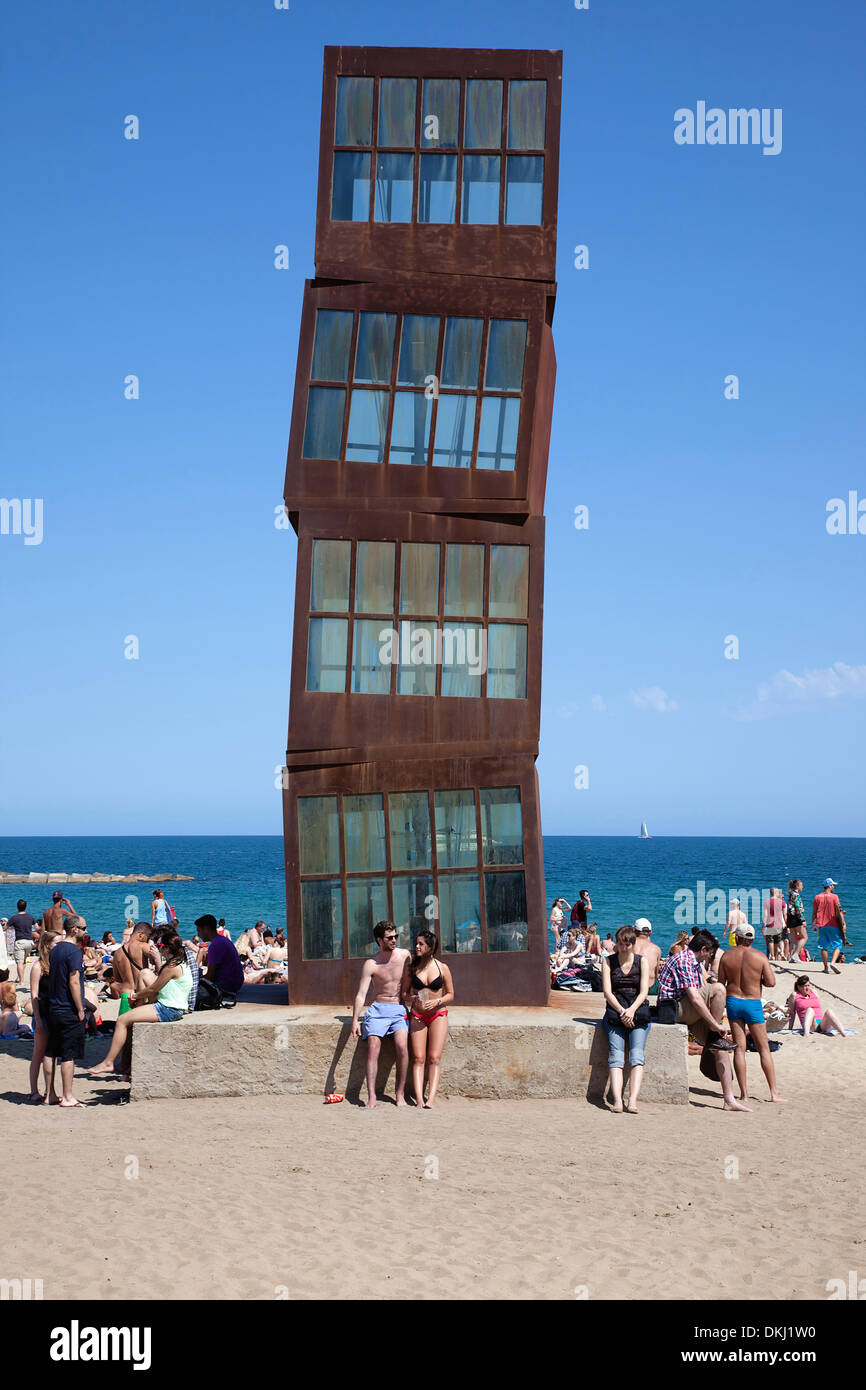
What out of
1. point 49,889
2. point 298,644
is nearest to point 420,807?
point 298,644

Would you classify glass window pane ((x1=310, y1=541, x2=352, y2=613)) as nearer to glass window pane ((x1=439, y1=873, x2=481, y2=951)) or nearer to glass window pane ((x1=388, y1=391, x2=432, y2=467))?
glass window pane ((x1=388, y1=391, x2=432, y2=467))

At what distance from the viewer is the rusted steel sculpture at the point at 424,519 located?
1341 cm

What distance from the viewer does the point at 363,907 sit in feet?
44.0

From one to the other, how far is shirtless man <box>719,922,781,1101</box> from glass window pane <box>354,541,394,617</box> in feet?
17.7

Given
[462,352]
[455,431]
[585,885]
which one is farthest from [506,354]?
[585,885]

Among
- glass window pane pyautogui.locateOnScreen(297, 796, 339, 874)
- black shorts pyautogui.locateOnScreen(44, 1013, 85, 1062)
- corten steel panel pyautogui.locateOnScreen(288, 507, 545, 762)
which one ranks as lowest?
black shorts pyautogui.locateOnScreen(44, 1013, 85, 1062)

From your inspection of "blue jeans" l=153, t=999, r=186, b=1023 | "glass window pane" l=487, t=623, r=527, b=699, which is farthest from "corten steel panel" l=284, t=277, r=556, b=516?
"blue jeans" l=153, t=999, r=186, b=1023

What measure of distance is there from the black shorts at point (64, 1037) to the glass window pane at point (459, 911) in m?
4.03

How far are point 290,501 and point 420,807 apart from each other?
389 centimetres

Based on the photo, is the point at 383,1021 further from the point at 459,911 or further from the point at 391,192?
the point at 391,192

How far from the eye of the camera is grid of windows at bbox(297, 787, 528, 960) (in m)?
13.4

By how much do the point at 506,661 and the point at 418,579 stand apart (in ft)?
4.60
